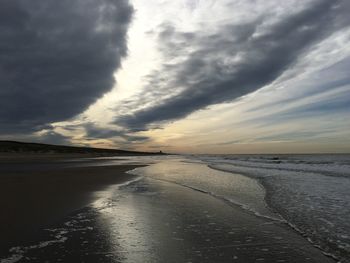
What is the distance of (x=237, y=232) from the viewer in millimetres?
7336

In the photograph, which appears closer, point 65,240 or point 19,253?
point 19,253

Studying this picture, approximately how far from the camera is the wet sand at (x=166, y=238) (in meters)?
5.60

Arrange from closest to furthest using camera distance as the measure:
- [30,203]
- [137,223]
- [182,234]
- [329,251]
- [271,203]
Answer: [329,251] → [182,234] → [137,223] → [30,203] → [271,203]

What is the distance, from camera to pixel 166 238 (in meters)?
6.71

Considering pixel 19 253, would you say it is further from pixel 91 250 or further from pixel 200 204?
pixel 200 204

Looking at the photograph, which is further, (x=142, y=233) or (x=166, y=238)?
(x=142, y=233)

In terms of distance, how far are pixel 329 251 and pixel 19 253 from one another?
5757 millimetres

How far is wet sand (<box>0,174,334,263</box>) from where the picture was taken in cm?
560

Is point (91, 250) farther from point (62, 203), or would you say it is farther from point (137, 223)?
point (62, 203)

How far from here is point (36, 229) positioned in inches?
288

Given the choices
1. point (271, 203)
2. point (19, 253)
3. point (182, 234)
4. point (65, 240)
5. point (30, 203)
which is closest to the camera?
point (19, 253)

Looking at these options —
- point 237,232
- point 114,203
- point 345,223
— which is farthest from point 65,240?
point 345,223

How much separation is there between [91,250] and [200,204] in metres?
5.61

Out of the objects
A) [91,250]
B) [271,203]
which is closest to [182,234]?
[91,250]
